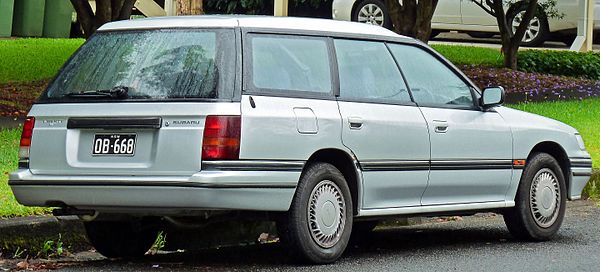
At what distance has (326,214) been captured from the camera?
7773 millimetres

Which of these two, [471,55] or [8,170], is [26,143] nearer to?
[8,170]

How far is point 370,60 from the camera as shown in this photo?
8.45 meters

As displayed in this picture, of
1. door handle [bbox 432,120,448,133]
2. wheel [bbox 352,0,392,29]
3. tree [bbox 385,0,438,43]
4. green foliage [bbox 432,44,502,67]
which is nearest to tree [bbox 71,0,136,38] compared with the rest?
tree [bbox 385,0,438,43]

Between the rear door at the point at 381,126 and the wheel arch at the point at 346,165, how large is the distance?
0.04 m

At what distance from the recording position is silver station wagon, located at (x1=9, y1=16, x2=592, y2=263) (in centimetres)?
731

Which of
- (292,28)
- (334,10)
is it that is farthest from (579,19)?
(292,28)

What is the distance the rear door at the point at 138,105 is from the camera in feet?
24.0

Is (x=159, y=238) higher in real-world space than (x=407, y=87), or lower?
lower

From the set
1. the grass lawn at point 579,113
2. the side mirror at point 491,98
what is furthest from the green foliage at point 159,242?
the grass lawn at point 579,113

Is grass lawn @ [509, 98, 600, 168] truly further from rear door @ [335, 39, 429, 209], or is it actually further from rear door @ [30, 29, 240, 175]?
rear door @ [30, 29, 240, 175]

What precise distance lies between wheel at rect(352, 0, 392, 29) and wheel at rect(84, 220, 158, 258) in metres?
16.8

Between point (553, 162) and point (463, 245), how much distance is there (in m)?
0.87

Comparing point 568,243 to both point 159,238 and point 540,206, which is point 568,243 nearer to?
point 540,206

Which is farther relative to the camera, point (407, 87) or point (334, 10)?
point (334, 10)
